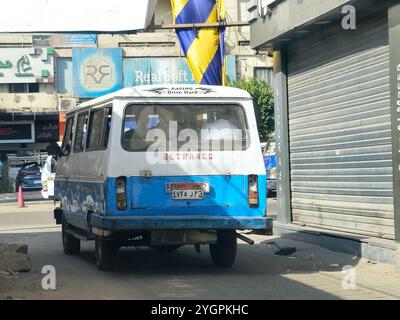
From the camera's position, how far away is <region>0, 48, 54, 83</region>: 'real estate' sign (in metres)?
45.1

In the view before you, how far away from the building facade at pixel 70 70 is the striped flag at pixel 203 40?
99.5 ft

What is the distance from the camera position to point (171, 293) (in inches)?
316

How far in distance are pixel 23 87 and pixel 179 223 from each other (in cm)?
3886

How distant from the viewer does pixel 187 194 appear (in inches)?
364

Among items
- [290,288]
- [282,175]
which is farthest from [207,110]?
[282,175]

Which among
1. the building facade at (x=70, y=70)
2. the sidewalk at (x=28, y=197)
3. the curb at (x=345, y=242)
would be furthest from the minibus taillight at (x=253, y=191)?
the building facade at (x=70, y=70)

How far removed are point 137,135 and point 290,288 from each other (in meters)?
2.89

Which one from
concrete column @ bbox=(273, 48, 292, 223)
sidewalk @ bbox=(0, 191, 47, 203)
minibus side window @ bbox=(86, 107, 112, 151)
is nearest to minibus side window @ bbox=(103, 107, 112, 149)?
minibus side window @ bbox=(86, 107, 112, 151)

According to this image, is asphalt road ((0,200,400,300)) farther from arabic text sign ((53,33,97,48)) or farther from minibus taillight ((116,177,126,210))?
arabic text sign ((53,33,97,48))

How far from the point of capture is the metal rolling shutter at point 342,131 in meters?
10.9

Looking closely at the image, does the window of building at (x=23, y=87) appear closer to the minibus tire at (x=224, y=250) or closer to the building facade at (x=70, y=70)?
the building facade at (x=70, y=70)

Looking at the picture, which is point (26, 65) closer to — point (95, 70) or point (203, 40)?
point (95, 70)

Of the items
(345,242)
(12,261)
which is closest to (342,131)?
(345,242)
